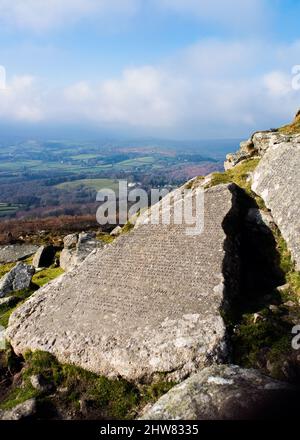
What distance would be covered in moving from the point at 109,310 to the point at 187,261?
3264 mm

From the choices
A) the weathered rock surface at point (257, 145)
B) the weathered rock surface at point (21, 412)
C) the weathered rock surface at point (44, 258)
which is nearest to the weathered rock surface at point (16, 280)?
the weathered rock surface at point (44, 258)

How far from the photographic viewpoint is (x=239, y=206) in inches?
691

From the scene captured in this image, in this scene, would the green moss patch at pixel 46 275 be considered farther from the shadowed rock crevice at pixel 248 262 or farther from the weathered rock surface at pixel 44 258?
the shadowed rock crevice at pixel 248 262

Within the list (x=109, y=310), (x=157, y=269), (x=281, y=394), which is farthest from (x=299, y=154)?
(x=281, y=394)

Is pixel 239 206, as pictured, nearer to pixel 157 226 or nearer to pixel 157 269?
pixel 157 226

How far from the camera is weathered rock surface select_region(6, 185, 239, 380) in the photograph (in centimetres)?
1160

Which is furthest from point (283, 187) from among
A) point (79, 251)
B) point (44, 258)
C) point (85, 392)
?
point (44, 258)

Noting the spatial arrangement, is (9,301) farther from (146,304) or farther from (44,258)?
(44,258)

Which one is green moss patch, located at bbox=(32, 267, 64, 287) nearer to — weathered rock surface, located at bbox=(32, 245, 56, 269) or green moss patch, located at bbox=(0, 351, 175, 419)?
weathered rock surface, located at bbox=(32, 245, 56, 269)

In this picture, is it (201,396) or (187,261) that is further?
(187,261)

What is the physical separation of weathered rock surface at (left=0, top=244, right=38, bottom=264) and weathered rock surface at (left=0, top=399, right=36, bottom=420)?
2687 cm

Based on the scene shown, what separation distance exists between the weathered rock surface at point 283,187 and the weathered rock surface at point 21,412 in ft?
31.4

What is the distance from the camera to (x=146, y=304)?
13.7 metres
